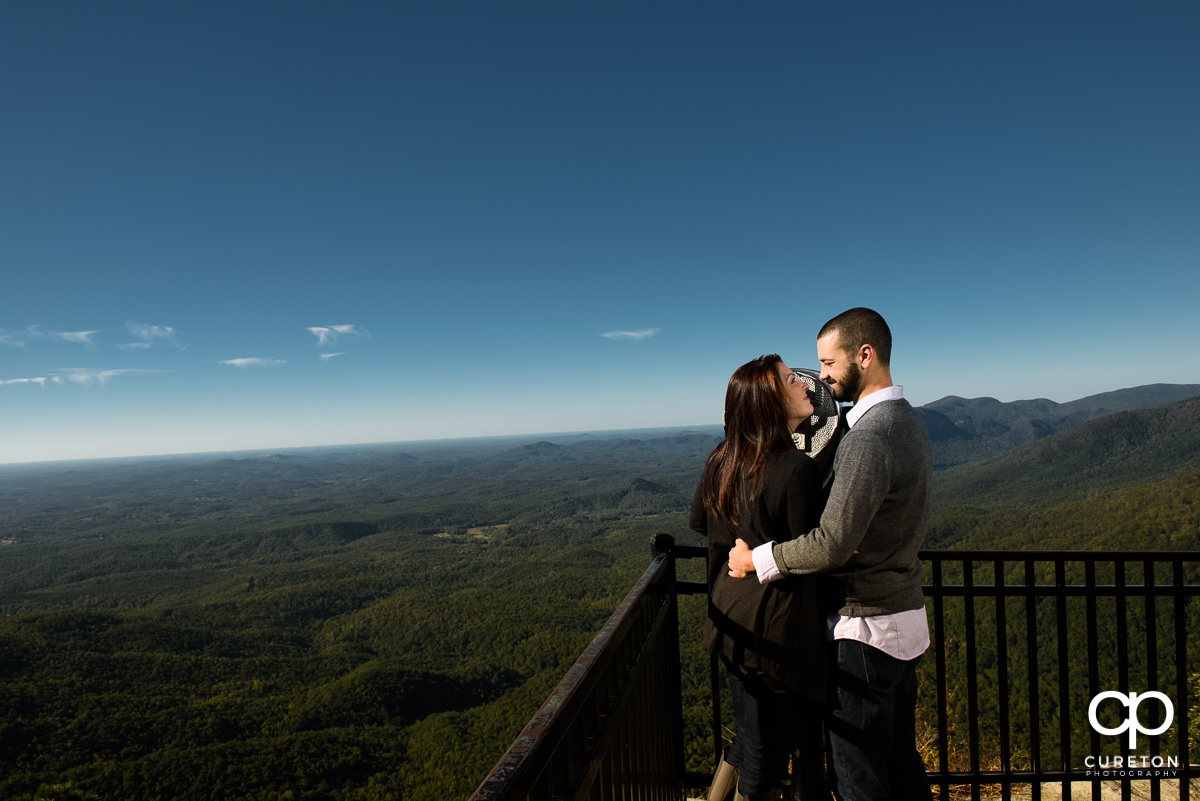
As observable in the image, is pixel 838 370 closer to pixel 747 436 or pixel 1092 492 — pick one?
pixel 747 436

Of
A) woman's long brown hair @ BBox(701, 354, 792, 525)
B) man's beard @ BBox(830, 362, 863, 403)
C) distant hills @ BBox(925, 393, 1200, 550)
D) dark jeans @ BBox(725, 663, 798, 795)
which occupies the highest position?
man's beard @ BBox(830, 362, 863, 403)

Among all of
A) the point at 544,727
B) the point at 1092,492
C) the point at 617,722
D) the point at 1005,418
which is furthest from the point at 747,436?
the point at 1005,418

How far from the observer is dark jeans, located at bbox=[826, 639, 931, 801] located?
1.51m

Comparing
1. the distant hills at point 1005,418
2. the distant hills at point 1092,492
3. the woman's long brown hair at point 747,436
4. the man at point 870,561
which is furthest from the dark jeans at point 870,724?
the distant hills at point 1005,418

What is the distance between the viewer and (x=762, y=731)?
1.61 m

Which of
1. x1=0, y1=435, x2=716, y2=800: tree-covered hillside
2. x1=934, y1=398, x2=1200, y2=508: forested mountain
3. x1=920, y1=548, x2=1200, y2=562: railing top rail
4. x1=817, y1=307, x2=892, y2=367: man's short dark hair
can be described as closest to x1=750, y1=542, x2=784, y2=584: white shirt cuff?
x1=817, y1=307, x2=892, y2=367: man's short dark hair

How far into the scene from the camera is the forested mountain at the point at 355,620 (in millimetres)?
29312

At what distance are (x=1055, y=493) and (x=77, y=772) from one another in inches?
3436

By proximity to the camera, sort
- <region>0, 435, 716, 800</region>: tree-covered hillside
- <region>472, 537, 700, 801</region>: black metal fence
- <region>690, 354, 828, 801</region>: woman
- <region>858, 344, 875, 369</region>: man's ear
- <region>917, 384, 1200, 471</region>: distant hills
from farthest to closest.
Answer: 1. <region>917, 384, 1200, 471</region>: distant hills
2. <region>0, 435, 716, 800</region>: tree-covered hillside
3. <region>858, 344, 875, 369</region>: man's ear
4. <region>690, 354, 828, 801</region>: woman
5. <region>472, 537, 700, 801</region>: black metal fence

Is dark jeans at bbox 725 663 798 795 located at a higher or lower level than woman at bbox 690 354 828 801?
lower

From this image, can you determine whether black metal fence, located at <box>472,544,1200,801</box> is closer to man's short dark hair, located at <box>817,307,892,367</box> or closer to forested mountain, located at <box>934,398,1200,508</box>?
man's short dark hair, located at <box>817,307,892,367</box>

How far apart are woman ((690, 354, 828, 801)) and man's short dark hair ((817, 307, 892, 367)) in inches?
6.9

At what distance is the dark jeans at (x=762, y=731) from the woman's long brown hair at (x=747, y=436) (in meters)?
0.50

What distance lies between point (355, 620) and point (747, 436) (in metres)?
62.7
